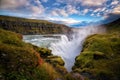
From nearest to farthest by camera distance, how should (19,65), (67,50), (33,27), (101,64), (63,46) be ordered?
(19,65)
(101,64)
(67,50)
(63,46)
(33,27)

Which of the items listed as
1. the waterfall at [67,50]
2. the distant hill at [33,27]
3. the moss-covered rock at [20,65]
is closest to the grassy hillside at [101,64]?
the waterfall at [67,50]

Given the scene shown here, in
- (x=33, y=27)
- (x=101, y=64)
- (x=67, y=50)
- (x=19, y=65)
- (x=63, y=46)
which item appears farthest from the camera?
(x=33, y=27)

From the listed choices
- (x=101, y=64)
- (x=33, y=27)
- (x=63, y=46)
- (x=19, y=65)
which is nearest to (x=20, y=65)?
(x=19, y=65)

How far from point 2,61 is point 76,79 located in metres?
6.54

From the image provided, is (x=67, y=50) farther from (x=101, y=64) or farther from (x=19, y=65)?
(x=19, y=65)

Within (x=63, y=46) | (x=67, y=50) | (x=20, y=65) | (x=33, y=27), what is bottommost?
(x=67, y=50)

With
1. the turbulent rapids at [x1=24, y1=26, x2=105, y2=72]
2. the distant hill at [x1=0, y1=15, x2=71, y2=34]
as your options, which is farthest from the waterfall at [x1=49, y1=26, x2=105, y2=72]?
the distant hill at [x1=0, y1=15, x2=71, y2=34]

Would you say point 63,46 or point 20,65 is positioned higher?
point 20,65

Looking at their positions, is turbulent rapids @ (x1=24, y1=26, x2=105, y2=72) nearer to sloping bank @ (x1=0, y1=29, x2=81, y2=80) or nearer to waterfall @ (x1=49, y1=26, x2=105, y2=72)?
waterfall @ (x1=49, y1=26, x2=105, y2=72)

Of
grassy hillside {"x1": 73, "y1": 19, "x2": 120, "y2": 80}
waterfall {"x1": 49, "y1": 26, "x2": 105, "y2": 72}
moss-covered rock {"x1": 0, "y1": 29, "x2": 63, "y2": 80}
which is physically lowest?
waterfall {"x1": 49, "y1": 26, "x2": 105, "y2": 72}

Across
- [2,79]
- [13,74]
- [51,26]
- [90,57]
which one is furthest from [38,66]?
[51,26]

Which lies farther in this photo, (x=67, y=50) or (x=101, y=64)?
(x=67, y=50)

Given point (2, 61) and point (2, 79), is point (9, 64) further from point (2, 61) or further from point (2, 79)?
point (2, 79)

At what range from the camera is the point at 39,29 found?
174 meters
